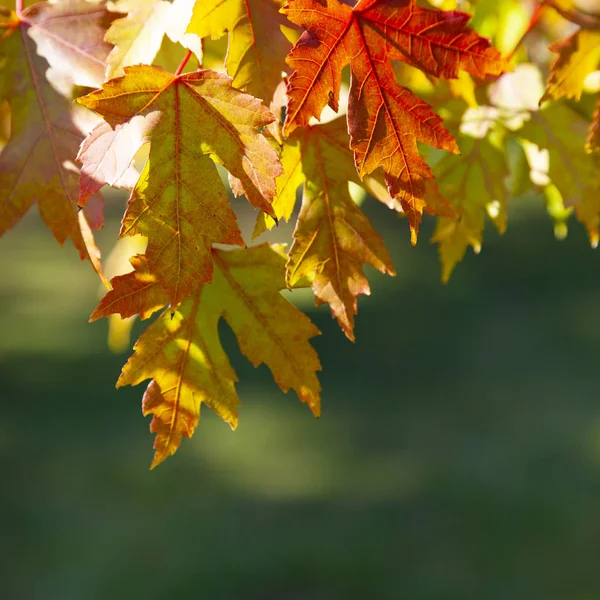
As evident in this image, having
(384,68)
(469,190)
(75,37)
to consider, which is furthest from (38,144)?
(469,190)

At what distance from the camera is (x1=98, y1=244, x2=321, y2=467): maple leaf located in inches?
34.5

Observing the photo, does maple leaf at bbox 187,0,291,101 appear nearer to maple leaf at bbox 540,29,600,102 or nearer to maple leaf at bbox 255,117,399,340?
maple leaf at bbox 255,117,399,340

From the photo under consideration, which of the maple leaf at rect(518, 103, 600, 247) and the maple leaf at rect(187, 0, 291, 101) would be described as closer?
the maple leaf at rect(187, 0, 291, 101)

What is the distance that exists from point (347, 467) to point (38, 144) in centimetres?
522

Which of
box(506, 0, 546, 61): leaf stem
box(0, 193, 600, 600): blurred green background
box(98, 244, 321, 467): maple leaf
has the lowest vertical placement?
box(0, 193, 600, 600): blurred green background

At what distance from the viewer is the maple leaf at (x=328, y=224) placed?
85 centimetres

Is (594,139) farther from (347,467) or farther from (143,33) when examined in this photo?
(347,467)

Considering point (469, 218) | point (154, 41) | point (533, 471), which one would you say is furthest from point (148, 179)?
point (533, 471)

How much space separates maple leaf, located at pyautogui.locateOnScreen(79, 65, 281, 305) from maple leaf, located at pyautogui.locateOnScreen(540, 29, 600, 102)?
0.38 meters

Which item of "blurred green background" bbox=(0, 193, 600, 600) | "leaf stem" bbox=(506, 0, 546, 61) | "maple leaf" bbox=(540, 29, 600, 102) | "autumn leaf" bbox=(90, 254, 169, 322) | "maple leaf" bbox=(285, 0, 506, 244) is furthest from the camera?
"blurred green background" bbox=(0, 193, 600, 600)

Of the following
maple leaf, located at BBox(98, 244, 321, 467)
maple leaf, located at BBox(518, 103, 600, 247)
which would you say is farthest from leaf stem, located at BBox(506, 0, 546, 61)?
maple leaf, located at BBox(98, 244, 321, 467)

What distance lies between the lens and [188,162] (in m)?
0.72

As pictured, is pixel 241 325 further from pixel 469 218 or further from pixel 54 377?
pixel 54 377

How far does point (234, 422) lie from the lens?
907mm
